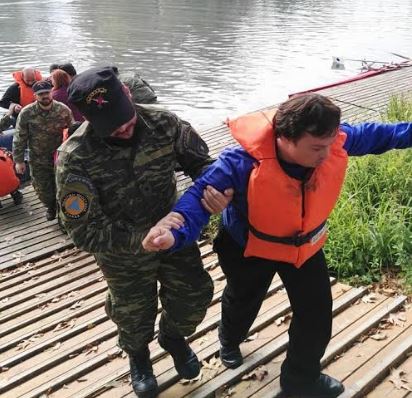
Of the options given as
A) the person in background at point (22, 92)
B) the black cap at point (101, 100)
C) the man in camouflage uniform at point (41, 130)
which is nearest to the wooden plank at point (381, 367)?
the black cap at point (101, 100)

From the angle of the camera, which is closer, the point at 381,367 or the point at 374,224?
the point at 381,367

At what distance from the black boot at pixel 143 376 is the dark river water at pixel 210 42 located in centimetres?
795

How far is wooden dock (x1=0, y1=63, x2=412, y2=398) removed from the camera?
112 inches

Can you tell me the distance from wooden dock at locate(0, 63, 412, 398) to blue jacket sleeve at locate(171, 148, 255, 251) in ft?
3.48

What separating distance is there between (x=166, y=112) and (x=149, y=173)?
30 cm

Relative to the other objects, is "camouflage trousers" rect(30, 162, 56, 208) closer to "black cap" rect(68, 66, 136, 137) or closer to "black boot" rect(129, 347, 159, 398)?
"black boot" rect(129, 347, 159, 398)

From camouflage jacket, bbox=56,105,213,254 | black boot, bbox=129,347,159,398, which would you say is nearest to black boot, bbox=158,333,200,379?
black boot, bbox=129,347,159,398

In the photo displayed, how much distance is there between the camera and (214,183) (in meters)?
2.21

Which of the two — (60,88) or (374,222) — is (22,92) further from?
(374,222)

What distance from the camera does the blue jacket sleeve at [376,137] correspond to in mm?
2410

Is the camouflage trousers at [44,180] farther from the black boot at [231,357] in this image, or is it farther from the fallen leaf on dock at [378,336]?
the fallen leaf on dock at [378,336]

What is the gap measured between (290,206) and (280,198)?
60mm

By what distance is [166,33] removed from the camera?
81.8 feet

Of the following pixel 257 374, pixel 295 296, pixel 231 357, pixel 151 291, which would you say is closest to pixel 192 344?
pixel 231 357
